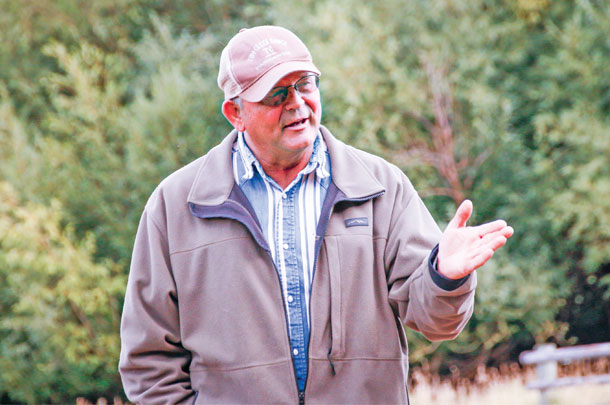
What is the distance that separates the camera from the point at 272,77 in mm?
2355

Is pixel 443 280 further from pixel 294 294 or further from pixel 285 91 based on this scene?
pixel 285 91

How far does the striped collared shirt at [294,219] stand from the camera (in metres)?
2.36

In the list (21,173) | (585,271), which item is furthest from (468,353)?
(21,173)

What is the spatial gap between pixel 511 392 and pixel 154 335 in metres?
6.49

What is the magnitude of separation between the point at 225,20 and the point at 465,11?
14.7 ft

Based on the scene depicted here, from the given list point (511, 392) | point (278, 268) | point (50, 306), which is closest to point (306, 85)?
point (278, 268)

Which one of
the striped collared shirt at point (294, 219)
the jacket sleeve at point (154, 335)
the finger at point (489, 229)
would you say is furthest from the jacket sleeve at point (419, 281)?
the jacket sleeve at point (154, 335)

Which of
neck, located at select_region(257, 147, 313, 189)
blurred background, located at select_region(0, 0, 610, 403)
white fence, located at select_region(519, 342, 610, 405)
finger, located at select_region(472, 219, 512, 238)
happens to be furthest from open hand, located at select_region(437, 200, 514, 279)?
blurred background, located at select_region(0, 0, 610, 403)

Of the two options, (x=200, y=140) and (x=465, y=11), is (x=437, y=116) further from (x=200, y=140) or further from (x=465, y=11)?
(x=200, y=140)

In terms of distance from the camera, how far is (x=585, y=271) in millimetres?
10836

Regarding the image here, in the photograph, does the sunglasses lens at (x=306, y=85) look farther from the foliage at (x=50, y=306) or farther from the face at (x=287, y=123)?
the foliage at (x=50, y=306)

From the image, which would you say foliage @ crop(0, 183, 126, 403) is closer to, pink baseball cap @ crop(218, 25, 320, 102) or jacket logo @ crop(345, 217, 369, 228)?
pink baseball cap @ crop(218, 25, 320, 102)

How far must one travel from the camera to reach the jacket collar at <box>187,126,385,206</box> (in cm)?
245

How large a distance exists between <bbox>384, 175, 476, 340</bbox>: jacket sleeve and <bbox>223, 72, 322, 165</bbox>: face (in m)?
0.35
